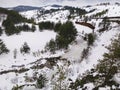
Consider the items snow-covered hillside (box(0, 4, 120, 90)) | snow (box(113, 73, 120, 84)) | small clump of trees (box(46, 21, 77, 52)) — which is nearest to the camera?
snow (box(113, 73, 120, 84))

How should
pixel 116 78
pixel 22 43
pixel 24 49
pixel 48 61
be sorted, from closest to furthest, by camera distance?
pixel 116 78 → pixel 48 61 → pixel 24 49 → pixel 22 43

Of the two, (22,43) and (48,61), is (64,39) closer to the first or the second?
(22,43)

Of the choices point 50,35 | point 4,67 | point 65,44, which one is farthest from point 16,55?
point 50,35

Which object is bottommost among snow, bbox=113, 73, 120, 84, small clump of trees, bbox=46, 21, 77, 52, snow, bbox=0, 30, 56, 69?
snow, bbox=0, 30, 56, 69

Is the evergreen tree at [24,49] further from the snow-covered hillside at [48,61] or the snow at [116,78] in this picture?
the snow at [116,78]

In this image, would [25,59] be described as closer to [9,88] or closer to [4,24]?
[9,88]

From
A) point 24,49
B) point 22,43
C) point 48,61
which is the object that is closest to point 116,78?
point 48,61

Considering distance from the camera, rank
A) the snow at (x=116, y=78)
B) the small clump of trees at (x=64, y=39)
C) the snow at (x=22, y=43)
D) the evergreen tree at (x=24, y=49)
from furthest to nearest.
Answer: the evergreen tree at (x=24, y=49) < the small clump of trees at (x=64, y=39) < the snow at (x=22, y=43) < the snow at (x=116, y=78)

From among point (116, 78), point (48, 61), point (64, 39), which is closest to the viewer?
point (116, 78)

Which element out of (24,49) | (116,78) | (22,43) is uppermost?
(116,78)

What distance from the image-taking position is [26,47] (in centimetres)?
8212

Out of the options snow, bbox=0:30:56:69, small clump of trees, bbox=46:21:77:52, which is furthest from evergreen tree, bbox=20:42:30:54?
small clump of trees, bbox=46:21:77:52

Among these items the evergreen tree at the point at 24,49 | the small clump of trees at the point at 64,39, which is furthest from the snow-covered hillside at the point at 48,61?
the small clump of trees at the point at 64,39

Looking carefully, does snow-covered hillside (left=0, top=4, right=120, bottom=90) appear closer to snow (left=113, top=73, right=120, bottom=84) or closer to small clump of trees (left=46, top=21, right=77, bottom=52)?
snow (left=113, top=73, right=120, bottom=84)
